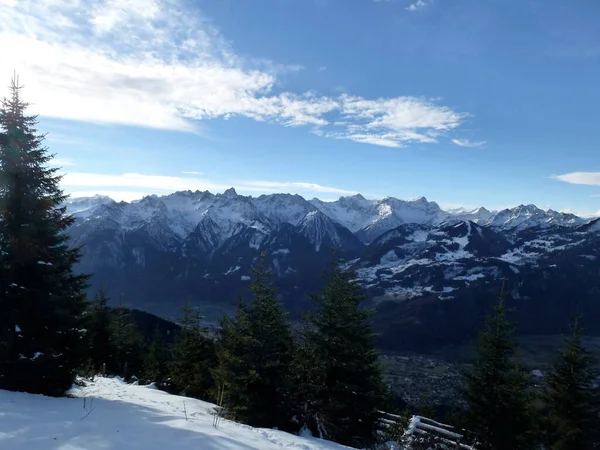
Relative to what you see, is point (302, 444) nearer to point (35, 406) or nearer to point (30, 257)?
point (35, 406)

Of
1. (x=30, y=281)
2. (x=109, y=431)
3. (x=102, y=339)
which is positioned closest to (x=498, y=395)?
(x=109, y=431)

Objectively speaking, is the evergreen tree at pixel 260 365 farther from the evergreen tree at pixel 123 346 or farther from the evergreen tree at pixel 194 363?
the evergreen tree at pixel 123 346

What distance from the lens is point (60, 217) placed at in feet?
53.0

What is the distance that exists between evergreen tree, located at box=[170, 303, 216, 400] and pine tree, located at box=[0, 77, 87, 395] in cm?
1039

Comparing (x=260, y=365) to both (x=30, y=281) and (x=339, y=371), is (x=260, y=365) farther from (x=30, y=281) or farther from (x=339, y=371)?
(x=30, y=281)

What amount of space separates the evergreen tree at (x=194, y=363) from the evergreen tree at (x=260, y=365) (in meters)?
8.28

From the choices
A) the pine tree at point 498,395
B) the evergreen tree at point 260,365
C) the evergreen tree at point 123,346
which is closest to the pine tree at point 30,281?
the evergreen tree at point 260,365

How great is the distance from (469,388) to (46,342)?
18056 millimetres

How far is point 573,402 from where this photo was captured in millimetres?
24578

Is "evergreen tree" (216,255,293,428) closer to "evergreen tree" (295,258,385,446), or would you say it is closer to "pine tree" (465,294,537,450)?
"evergreen tree" (295,258,385,446)

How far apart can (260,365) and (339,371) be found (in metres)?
3.73

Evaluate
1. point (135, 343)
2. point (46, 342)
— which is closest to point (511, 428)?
point (46, 342)

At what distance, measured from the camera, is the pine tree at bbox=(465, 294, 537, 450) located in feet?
57.2

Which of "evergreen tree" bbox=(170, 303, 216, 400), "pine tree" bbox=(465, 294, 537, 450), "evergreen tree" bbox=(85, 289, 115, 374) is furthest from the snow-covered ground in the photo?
"evergreen tree" bbox=(85, 289, 115, 374)
